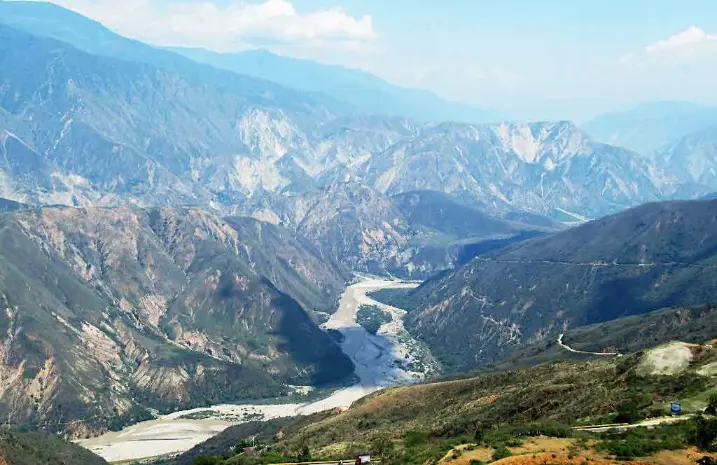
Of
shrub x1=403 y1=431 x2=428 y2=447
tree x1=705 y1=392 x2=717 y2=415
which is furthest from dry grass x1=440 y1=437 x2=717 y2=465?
shrub x1=403 y1=431 x2=428 y2=447

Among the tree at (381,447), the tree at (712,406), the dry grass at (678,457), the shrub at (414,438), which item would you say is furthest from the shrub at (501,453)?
the shrub at (414,438)

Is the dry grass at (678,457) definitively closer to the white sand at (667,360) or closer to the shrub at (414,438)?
the white sand at (667,360)

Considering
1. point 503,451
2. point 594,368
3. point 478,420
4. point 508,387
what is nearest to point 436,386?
point 508,387

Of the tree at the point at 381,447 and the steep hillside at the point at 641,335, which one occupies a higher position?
the tree at the point at 381,447

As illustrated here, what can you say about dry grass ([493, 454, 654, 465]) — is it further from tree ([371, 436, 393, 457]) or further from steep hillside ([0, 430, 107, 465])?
steep hillside ([0, 430, 107, 465])

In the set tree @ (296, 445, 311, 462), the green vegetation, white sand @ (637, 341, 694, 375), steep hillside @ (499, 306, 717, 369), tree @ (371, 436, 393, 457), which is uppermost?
the green vegetation

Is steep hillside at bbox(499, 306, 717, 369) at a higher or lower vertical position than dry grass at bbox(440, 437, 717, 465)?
lower

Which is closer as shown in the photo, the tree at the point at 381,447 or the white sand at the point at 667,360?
the tree at the point at 381,447

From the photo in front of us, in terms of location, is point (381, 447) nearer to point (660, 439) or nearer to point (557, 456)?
point (557, 456)
